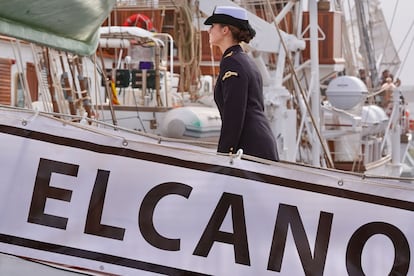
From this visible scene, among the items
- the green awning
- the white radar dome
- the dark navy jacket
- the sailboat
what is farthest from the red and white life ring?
the sailboat

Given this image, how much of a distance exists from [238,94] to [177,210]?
769 mm

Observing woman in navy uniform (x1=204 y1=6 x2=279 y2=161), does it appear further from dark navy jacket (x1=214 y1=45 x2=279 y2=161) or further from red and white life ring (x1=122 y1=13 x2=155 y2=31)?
red and white life ring (x1=122 y1=13 x2=155 y2=31)

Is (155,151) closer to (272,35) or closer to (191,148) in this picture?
(191,148)

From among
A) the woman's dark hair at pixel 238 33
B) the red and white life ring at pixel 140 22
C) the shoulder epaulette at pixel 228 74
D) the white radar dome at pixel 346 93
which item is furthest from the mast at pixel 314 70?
the shoulder epaulette at pixel 228 74

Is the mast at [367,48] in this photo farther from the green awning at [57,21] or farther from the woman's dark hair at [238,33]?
the woman's dark hair at [238,33]

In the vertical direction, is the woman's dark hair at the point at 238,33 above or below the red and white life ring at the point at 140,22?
above

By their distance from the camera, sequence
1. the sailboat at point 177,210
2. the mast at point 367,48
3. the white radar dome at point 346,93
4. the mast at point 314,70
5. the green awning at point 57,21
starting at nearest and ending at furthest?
the sailboat at point 177,210 < the green awning at point 57,21 < the mast at point 314,70 < the white radar dome at point 346,93 < the mast at point 367,48

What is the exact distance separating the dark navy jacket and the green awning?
78 centimetres

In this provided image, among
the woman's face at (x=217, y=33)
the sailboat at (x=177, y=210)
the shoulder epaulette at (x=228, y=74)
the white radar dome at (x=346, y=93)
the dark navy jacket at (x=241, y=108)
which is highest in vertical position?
the woman's face at (x=217, y=33)

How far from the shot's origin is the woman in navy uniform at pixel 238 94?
4098 millimetres

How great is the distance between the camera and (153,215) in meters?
3.52

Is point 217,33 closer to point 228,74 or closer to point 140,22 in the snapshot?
point 228,74

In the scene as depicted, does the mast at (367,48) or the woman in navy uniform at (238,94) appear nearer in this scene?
the woman in navy uniform at (238,94)

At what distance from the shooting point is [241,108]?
4098 millimetres
